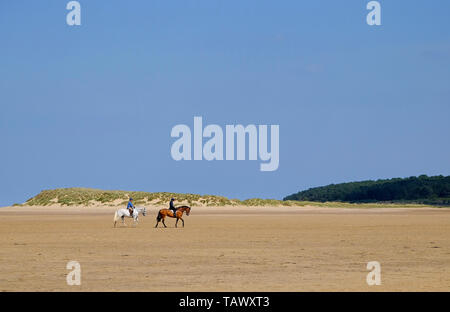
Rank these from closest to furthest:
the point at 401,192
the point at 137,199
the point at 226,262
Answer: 1. the point at 226,262
2. the point at 137,199
3. the point at 401,192

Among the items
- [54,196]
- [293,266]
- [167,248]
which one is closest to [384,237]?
[167,248]

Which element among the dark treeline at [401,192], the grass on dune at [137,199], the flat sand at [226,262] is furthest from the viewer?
the dark treeline at [401,192]

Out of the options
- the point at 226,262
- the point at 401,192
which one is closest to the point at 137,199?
the point at 226,262

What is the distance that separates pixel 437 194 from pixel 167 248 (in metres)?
143

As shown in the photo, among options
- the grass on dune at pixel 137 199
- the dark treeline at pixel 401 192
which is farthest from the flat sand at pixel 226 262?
the dark treeline at pixel 401 192

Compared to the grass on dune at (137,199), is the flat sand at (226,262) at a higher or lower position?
lower

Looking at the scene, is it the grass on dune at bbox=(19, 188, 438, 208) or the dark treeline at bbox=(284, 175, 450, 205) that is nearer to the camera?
the grass on dune at bbox=(19, 188, 438, 208)

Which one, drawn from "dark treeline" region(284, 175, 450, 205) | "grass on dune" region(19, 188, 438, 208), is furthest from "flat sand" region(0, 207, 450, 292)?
"dark treeline" region(284, 175, 450, 205)

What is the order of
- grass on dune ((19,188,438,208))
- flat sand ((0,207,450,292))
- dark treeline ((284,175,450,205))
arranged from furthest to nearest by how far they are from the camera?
1. dark treeline ((284,175,450,205))
2. grass on dune ((19,188,438,208))
3. flat sand ((0,207,450,292))

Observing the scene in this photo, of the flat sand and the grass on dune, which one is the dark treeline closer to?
the grass on dune

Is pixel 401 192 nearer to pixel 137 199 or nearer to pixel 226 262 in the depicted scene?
pixel 137 199

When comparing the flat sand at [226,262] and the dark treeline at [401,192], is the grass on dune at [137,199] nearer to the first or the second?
the dark treeline at [401,192]

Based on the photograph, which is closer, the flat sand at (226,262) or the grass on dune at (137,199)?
the flat sand at (226,262)
